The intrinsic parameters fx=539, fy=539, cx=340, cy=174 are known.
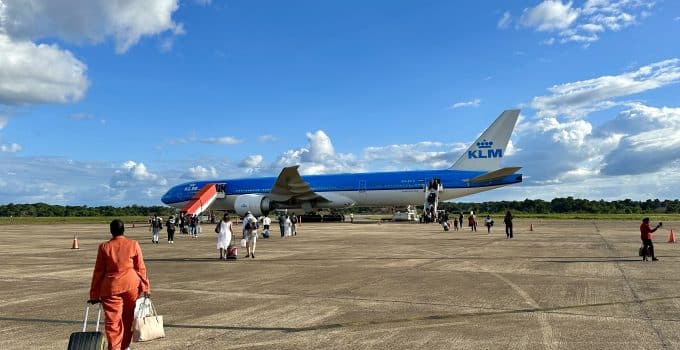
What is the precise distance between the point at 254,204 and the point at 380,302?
3762 centimetres

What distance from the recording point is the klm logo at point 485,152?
46688 millimetres

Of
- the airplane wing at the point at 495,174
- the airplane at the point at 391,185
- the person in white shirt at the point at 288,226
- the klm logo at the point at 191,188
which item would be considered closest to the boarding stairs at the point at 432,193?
the airplane at the point at 391,185

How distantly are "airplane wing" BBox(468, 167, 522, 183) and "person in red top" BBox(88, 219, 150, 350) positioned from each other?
40207 millimetres

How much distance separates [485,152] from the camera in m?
46.9

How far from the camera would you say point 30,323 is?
296 inches

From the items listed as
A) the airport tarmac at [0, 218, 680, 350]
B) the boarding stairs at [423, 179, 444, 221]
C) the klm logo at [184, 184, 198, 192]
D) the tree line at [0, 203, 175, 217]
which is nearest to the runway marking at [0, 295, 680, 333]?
the airport tarmac at [0, 218, 680, 350]

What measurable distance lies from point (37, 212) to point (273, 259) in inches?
5051

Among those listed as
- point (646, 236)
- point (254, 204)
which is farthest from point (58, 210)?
point (646, 236)

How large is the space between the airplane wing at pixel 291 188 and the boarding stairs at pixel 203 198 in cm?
652

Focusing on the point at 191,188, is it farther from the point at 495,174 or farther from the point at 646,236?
the point at 646,236

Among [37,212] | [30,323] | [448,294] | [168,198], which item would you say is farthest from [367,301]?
[37,212]

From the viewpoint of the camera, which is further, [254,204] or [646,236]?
[254,204]

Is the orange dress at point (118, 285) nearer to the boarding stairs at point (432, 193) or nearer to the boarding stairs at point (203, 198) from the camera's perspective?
the boarding stairs at point (203, 198)

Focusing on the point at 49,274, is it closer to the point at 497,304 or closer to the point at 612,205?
the point at 497,304
